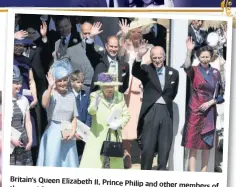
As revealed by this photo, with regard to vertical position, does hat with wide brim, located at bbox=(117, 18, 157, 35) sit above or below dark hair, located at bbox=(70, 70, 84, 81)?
above

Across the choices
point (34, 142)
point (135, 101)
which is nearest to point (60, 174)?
point (34, 142)

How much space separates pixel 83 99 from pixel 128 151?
12 centimetres

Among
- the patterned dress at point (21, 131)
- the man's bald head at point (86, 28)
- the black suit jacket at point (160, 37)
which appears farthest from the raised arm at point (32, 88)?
the black suit jacket at point (160, 37)

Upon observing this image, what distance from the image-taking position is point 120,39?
0.69m

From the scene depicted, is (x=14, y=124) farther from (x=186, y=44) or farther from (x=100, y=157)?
(x=186, y=44)

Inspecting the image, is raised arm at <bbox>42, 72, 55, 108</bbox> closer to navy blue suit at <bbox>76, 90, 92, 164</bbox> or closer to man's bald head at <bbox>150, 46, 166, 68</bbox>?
navy blue suit at <bbox>76, 90, 92, 164</bbox>

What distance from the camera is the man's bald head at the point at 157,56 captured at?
69 centimetres

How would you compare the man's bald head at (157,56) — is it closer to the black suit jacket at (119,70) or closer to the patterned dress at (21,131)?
the black suit jacket at (119,70)

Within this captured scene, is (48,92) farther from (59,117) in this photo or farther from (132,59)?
(132,59)

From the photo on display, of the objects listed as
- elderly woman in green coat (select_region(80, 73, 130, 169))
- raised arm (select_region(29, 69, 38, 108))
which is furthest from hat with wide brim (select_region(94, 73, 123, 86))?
raised arm (select_region(29, 69, 38, 108))

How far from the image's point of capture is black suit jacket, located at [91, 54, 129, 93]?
0.69 metres

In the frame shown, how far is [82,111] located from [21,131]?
0.11 metres

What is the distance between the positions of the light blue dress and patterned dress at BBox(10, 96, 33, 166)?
0.08 ft
